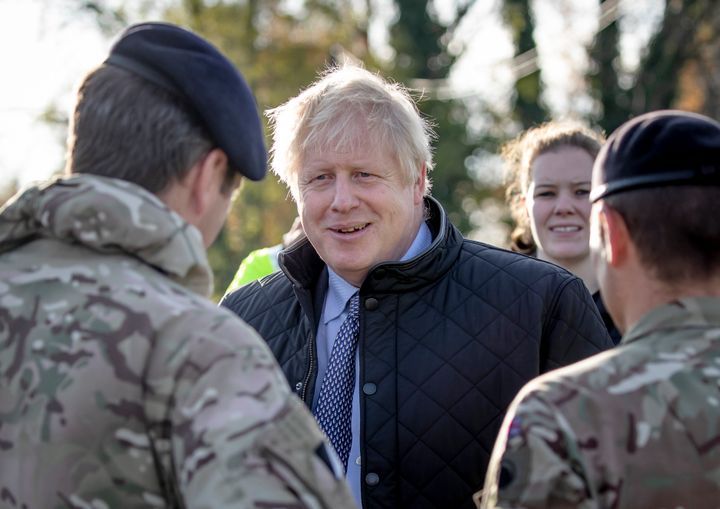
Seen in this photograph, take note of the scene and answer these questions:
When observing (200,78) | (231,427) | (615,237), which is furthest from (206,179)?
(615,237)

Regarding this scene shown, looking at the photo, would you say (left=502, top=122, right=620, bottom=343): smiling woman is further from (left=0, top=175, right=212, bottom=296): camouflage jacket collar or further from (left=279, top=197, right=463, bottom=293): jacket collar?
(left=0, top=175, right=212, bottom=296): camouflage jacket collar

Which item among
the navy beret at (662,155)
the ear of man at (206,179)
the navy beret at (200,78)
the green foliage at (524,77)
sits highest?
the navy beret at (200,78)

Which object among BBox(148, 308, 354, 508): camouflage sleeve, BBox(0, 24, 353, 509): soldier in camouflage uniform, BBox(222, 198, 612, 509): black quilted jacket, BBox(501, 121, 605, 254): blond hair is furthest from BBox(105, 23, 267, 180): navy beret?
BBox(501, 121, 605, 254): blond hair

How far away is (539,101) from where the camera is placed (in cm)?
2262

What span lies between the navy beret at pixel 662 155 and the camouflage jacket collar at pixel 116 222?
0.87 meters

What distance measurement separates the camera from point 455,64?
22.7 m

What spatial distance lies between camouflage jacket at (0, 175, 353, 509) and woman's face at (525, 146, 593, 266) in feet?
9.45

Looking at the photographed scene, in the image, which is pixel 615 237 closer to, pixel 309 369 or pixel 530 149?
pixel 309 369

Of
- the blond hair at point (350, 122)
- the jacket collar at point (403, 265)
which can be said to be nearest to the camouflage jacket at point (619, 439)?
the jacket collar at point (403, 265)

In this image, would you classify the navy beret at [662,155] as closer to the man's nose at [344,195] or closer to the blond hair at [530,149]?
the man's nose at [344,195]

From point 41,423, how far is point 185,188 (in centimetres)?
53

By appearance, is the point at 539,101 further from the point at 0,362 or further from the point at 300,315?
the point at 0,362

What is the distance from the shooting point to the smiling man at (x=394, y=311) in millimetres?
3352

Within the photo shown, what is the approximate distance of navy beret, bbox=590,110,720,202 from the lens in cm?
224
